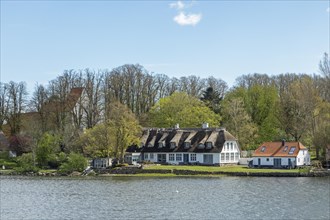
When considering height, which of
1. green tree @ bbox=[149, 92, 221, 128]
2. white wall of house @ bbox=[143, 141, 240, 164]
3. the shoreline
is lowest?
the shoreline

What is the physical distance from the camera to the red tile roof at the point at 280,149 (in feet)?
215

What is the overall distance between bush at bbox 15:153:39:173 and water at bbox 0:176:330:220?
47.0 ft

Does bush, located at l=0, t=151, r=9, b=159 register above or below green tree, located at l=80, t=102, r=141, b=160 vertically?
below

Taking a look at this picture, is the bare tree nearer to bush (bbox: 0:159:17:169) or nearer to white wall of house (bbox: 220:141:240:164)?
bush (bbox: 0:159:17:169)

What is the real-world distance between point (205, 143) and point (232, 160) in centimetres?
437

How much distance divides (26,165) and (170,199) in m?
36.1

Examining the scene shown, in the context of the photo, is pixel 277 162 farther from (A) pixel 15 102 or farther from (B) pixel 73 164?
(A) pixel 15 102

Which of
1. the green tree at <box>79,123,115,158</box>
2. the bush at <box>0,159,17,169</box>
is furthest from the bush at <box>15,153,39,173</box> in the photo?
the green tree at <box>79,123,115,158</box>

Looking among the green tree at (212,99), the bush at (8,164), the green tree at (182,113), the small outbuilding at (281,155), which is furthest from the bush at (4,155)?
the small outbuilding at (281,155)

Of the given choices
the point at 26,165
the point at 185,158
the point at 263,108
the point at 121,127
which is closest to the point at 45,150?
the point at 26,165

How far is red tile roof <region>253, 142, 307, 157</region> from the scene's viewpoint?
65456 millimetres

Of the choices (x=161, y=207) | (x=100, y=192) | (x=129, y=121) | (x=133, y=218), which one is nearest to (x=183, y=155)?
(x=129, y=121)

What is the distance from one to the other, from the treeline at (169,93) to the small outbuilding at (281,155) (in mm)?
6745

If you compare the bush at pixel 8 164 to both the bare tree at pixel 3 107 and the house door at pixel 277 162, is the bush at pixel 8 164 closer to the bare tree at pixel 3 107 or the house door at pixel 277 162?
the bare tree at pixel 3 107
